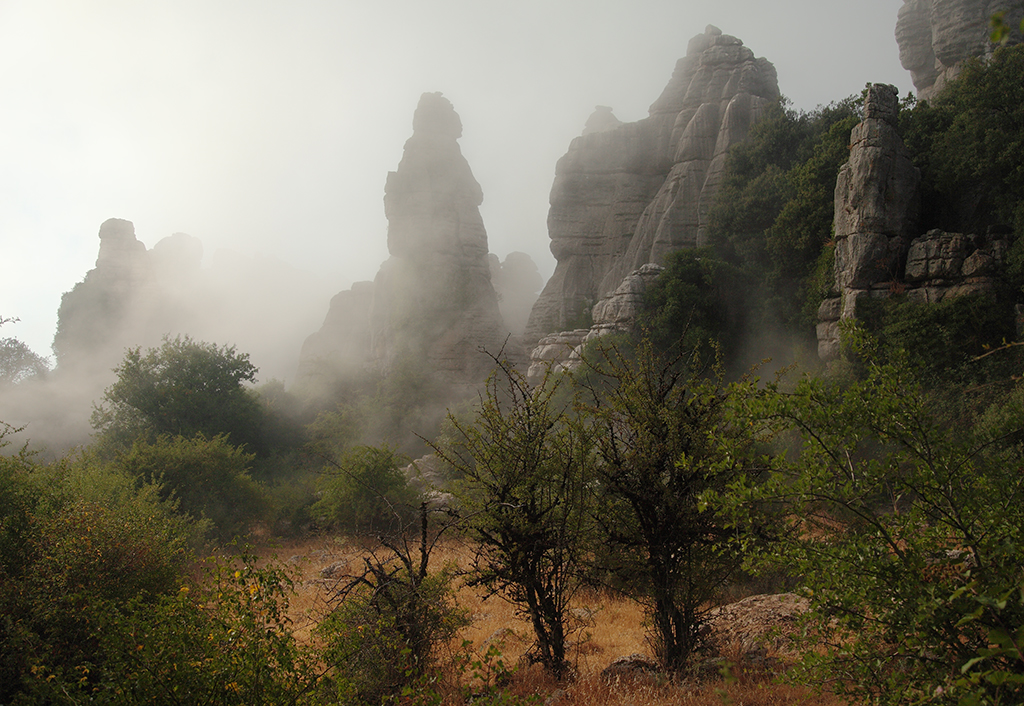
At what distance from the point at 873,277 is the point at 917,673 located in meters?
19.8

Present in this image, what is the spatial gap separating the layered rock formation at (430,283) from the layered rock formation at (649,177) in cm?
513

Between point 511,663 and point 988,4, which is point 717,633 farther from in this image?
point 988,4

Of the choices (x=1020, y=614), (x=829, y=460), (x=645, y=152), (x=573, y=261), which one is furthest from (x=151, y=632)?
(x=645, y=152)

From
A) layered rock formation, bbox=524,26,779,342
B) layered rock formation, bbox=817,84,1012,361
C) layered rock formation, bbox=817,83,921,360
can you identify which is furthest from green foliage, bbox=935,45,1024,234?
layered rock formation, bbox=524,26,779,342

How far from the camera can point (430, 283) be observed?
134ft

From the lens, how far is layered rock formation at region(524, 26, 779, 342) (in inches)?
1300

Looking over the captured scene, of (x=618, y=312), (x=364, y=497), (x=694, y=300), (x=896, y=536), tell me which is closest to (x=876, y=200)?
(x=694, y=300)

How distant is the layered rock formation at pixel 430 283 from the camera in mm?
38906

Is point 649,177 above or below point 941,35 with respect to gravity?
below

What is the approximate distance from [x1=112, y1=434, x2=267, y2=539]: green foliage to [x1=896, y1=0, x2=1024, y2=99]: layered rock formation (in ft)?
114

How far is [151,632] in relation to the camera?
11.3 ft

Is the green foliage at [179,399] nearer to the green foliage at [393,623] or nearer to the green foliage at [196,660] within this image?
the green foliage at [393,623]

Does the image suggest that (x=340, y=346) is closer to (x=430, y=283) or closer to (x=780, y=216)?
(x=430, y=283)

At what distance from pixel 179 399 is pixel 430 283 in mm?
20264
